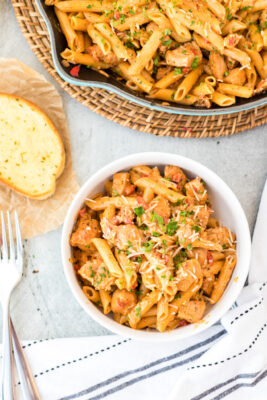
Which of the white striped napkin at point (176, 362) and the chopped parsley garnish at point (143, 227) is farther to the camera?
the white striped napkin at point (176, 362)

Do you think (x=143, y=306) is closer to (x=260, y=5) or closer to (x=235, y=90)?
(x=235, y=90)

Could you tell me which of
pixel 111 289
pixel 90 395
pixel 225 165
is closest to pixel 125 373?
pixel 90 395

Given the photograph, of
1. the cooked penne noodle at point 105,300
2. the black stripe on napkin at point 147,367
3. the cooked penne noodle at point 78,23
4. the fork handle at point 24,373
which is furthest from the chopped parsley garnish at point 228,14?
the fork handle at point 24,373

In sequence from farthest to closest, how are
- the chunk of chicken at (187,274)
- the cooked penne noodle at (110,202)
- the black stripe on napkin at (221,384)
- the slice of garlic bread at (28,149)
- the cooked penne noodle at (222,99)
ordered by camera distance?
the slice of garlic bread at (28,149) < the black stripe on napkin at (221,384) < the cooked penne noodle at (222,99) < the cooked penne noodle at (110,202) < the chunk of chicken at (187,274)

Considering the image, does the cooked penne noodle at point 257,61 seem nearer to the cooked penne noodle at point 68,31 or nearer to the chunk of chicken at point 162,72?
the chunk of chicken at point 162,72

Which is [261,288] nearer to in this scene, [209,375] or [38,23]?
[209,375]

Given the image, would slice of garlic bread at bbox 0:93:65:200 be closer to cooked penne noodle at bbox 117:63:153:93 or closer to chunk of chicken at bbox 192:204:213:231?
cooked penne noodle at bbox 117:63:153:93
